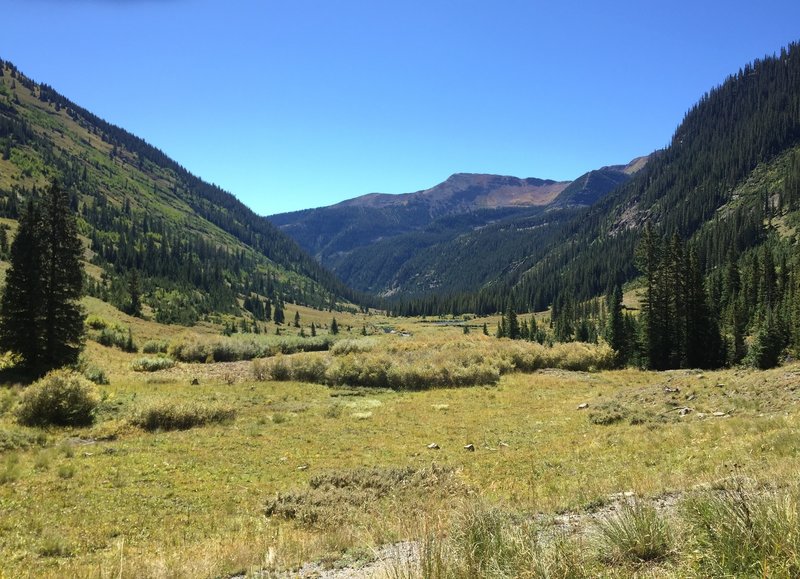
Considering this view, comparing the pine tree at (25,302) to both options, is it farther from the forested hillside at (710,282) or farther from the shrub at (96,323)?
the forested hillside at (710,282)

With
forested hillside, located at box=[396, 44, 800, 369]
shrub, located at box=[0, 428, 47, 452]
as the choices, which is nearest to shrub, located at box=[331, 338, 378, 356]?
shrub, located at box=[0, 428, 47, 452]

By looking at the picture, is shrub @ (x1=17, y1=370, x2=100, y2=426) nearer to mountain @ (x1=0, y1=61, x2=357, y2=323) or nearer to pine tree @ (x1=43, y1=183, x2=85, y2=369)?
pine tree @ (x1=43, y1=183, x2=85, y2=369)

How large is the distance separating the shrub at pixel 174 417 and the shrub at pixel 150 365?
18.4 metres

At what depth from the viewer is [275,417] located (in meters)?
22.8

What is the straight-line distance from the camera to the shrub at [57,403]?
1909cm

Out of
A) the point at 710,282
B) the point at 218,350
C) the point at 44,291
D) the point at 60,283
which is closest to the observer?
the point at 44,291

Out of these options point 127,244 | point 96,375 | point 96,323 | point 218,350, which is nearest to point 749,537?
point 96,375

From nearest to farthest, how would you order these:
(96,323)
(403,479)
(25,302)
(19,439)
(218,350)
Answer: (403,479) < (19,439) < (25,302) < (218,350) < (96,323)

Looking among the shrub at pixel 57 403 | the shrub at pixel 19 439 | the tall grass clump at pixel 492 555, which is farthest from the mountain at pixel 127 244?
the tall grass clump at pixel 492 555

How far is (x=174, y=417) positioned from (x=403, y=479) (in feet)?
43.1

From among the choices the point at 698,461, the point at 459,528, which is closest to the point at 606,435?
the point at 698,461

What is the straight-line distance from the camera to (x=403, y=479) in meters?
12.7

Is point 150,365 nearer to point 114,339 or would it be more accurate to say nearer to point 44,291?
point 44,291

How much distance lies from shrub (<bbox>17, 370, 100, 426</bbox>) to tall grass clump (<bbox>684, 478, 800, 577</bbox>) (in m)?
23.3
